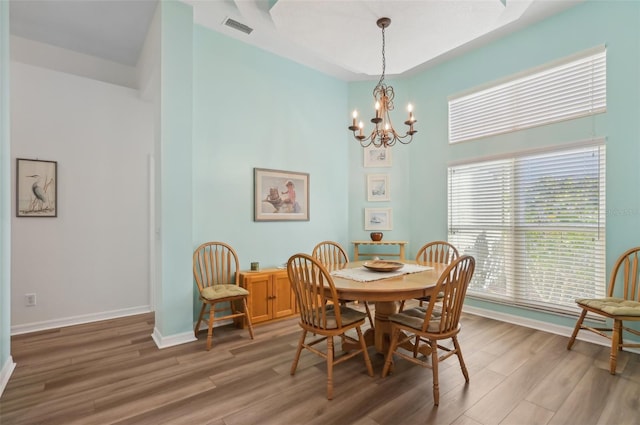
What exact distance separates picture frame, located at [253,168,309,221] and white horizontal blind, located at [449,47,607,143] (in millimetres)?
2155

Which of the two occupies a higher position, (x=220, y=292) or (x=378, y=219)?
(x=378, y=219)

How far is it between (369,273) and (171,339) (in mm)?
1989

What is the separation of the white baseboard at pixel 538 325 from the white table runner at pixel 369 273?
4.78 ft

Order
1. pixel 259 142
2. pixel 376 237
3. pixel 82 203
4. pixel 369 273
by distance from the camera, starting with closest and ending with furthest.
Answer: pixel 369 273
pixel 82 203
pixel 259 142
pixel 376 237

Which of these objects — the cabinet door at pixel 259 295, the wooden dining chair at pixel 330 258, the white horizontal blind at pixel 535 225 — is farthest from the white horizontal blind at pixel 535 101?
the cabinet door at pixel 259 295

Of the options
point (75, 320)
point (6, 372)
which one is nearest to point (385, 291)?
point (6, 372)

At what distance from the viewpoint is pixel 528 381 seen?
7.43ft

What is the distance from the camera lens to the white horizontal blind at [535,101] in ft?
9.90

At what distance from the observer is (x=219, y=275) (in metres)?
3.48

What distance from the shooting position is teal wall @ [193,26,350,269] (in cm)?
348

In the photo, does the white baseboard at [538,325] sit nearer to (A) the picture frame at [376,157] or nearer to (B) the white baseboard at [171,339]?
(A) the picture frame at [376,157]

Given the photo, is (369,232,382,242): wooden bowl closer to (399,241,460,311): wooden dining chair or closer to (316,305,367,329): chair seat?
(399,241,460,311): wooden dining chair

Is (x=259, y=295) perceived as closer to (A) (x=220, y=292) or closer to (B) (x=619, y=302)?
(A) (x=220, y=292)

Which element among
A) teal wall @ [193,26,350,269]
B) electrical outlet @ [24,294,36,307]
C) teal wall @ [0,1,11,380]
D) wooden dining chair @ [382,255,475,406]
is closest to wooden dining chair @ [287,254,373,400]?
wooden dining chair @ [382,255,475,406]
